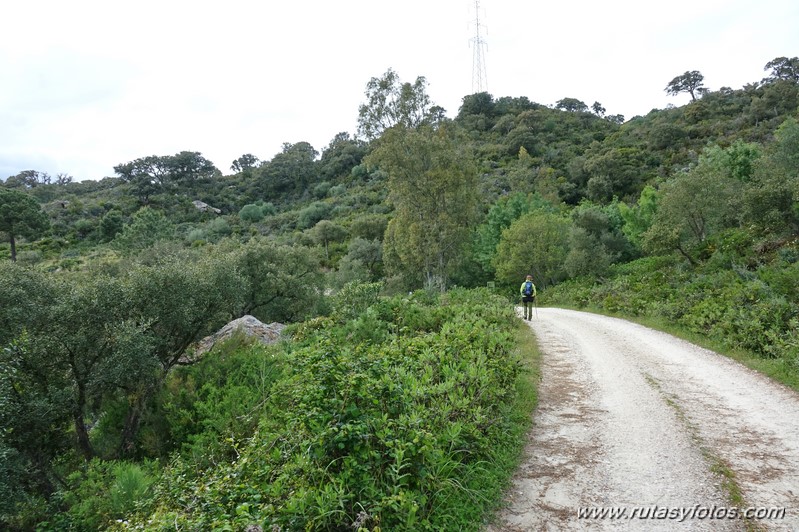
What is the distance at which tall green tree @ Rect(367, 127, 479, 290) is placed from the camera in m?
26.0

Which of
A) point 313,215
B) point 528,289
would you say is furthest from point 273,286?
point 313,215

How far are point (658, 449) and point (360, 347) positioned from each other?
13.6 feet

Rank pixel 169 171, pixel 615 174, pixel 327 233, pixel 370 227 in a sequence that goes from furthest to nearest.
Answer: pixel 169 171
pixel 615 174
pixel 327 233
pixel 370 227

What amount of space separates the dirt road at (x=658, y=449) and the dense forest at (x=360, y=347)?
584 millimetres

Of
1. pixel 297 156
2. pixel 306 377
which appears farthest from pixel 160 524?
pixel 297 156

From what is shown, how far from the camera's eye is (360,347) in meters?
5.74

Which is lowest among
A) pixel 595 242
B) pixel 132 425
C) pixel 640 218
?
pixel 132 425

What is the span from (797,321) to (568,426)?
7339 millimetres

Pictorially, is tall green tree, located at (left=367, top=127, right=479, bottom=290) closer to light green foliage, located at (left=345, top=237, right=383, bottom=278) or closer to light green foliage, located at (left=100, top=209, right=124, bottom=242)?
light green foliage, located at (left=345, top=237, right=383, bottom=278)

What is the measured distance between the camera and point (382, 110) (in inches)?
1094

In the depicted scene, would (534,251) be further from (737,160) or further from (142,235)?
(142,235)

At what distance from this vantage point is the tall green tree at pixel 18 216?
1898 inches

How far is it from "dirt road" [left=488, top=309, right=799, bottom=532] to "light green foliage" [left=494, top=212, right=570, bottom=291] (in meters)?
25.8

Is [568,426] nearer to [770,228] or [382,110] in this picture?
[770,228]
